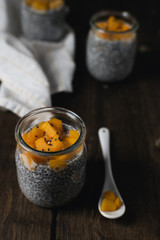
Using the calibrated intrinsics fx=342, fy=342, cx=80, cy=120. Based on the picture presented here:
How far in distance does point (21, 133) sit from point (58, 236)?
0.30 metres

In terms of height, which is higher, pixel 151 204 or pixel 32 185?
pixel 32 185

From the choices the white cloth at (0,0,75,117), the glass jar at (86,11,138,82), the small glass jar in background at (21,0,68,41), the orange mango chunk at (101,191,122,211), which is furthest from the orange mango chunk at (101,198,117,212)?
the small glass jar in background at (21,0,68,41)

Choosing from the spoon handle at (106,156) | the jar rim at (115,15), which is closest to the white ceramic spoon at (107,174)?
the spoon handle at (106,156)

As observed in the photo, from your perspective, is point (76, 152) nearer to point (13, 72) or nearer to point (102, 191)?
point (102, 191)

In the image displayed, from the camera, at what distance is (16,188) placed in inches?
41.6

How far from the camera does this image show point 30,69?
1.41 m

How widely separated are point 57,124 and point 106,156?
26cm

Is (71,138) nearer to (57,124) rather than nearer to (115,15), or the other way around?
(57,124)

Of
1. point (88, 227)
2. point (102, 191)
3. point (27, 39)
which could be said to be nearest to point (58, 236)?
point (88, 227)

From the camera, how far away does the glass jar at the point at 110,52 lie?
4.61 feet

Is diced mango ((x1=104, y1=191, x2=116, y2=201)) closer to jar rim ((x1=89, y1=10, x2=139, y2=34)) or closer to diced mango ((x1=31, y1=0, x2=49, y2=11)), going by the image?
jar rim ((x1=89, y1=10, x2=139, y2=34))

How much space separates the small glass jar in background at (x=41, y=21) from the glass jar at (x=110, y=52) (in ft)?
0.70

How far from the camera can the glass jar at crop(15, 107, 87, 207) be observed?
89 centimetres

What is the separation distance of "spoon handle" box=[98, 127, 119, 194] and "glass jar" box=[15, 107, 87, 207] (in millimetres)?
97
